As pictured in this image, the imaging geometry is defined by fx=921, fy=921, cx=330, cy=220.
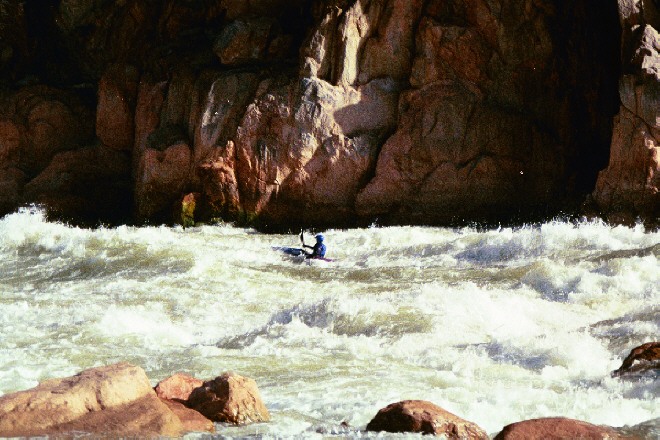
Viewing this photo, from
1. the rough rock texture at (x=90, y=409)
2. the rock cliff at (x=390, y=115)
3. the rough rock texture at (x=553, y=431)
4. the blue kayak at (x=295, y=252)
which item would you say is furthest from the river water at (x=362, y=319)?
the rock cliff at (x=390, y=115)

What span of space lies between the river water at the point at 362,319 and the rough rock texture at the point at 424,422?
0.74 ft

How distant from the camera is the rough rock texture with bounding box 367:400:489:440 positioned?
217 inches

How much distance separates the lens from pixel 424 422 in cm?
553

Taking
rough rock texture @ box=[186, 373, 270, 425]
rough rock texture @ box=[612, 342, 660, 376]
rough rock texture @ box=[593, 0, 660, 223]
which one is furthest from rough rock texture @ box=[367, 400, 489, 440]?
rough rock texture @ box=[593, 0, 660, 223]

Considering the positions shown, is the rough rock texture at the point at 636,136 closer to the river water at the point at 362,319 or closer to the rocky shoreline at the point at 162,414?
the river water at the point at 362,319

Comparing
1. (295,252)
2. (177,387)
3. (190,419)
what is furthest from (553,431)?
(295,252)

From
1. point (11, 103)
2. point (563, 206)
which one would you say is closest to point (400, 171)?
point (563, 206)

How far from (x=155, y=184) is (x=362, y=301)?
10463mm

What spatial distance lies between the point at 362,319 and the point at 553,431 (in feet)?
14.8

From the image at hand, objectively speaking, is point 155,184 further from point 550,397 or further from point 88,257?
point 550,397

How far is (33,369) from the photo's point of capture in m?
7.77

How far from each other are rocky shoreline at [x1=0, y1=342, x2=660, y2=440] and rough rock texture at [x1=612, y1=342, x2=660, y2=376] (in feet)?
3.72

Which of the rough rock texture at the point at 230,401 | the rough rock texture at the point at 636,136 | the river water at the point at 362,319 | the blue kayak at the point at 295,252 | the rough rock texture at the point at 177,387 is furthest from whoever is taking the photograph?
the rough rock texture at the point at 636,136

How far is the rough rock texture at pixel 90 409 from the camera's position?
5.30 metres
